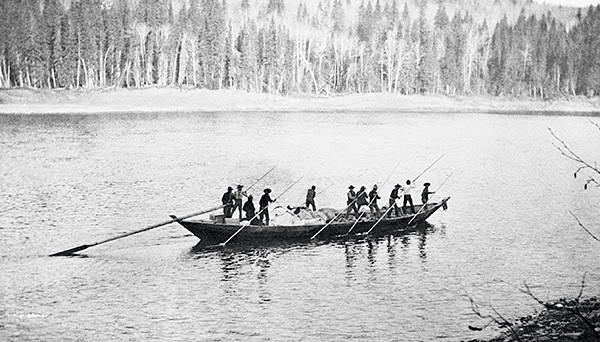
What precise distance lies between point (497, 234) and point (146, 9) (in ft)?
371

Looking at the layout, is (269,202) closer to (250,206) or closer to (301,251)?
(250,206)

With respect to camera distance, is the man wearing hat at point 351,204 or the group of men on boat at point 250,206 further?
the man wearing hat at point 351,204

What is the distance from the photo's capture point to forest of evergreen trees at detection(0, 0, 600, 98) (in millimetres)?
124562

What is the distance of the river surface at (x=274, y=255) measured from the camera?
19.8 m

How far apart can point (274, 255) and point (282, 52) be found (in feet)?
381

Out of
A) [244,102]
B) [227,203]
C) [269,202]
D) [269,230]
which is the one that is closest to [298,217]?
[269,202]

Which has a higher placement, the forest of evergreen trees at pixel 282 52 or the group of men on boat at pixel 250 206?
the forest of evergreen trees at pixel 282 52

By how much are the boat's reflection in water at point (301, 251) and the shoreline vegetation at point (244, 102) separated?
87564 mm

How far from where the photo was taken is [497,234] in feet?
103

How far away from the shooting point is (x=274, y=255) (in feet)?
88.9

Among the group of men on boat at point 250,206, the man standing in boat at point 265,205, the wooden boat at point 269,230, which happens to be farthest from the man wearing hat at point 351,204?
the man standing in boat at point 265,205

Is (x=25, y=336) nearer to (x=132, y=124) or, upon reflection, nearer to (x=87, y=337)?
(x=87, y=337)

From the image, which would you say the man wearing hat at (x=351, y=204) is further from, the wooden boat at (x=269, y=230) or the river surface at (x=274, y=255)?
the river surface at (x=274, y=255)

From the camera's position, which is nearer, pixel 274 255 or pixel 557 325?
pixel 557 325
